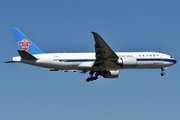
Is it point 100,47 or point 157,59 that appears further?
point 157,59

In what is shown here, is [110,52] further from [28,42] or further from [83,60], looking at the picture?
[28,42]

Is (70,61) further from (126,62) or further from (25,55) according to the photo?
(126,62)

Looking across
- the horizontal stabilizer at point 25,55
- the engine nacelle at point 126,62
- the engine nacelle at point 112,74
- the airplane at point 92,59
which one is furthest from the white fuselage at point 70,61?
the engine nacelle at point 112,74

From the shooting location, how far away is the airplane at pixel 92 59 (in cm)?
6694

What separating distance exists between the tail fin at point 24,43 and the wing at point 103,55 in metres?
10.5

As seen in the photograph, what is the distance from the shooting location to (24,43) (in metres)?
71.6

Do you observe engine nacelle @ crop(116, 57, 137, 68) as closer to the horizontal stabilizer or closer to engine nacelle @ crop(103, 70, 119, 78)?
engine nacelle @ crop(103, 70, 119, 78)

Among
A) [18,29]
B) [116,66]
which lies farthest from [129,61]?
A: [18,29]

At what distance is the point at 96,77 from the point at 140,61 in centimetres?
836

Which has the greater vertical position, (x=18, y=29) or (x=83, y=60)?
(x=18, y=29)

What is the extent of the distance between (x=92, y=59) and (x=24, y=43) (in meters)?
12.1

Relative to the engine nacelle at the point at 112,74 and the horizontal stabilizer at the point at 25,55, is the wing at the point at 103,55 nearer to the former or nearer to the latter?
the engine nacelle at the point at 112,74

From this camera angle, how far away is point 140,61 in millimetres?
71500

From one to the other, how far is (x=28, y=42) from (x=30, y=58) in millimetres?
5540
